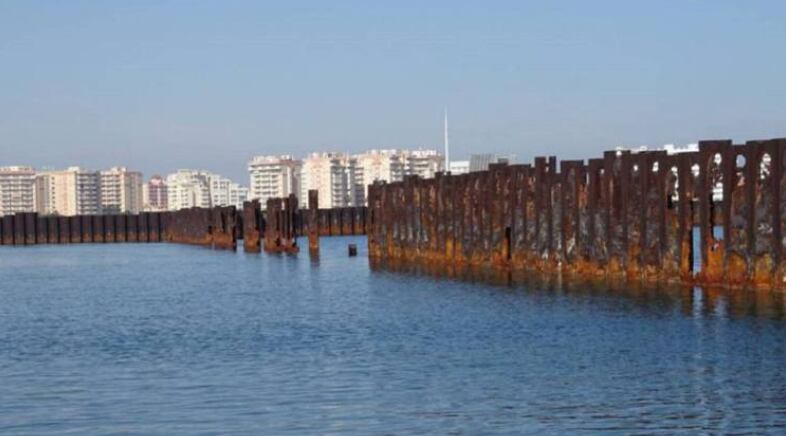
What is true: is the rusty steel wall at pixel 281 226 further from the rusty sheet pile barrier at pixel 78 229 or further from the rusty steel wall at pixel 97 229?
the rusty sheet pile barrier at pixel 78 229

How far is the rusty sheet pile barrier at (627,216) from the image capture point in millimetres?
28125

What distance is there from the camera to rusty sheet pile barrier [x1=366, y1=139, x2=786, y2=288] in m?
28.1

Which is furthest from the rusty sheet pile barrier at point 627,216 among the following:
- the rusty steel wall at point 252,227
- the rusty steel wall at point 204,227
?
the rusty steel wall at point 204,227

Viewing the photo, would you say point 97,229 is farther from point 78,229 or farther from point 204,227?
point 204,227

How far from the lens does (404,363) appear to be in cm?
2064

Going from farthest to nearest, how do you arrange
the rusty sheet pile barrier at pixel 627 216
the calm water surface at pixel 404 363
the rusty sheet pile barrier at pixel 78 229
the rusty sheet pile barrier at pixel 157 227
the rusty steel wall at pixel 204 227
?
the rusty sheet pile barrier at pixel 78 229
the rusty sheet pile barrier at pixel 157 227
the rusty steel wall at pixel 204 227
the rusty sheet pile barrier at pixel 627 216
the calm water surface at pixel 404 363

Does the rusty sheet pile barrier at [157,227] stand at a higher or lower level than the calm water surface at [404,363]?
higher

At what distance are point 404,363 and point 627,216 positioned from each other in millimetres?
13504

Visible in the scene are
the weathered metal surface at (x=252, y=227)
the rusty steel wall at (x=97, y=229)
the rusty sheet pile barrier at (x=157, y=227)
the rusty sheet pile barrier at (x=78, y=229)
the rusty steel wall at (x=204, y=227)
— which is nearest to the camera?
the weathered metal surface at (x=252, y=227)

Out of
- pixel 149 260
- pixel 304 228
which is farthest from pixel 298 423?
pixel 304 228

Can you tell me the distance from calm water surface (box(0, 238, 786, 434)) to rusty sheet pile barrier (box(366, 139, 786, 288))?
108 centimetres

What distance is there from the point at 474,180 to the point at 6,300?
13.4 m

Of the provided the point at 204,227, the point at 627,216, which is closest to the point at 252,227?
the point at 204,227

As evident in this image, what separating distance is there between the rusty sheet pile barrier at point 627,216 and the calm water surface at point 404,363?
1079mm
